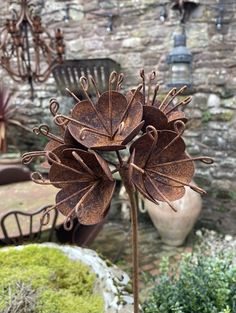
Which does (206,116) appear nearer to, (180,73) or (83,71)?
(180,73)

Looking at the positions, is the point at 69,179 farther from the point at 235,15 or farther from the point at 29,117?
the point at 29,117

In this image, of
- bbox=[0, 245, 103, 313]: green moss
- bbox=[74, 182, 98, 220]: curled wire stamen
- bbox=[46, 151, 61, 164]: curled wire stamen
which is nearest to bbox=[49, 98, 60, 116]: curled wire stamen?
bbox=[46, 151, 61, 164]: curled wire stamen

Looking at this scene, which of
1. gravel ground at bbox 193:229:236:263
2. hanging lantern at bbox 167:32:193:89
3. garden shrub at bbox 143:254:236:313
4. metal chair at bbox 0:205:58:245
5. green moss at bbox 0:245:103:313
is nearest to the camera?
green moss at bbox 0:245:103:313

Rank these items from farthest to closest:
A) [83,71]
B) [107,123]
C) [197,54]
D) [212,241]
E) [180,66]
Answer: [83,71] → [197,54] → [212,241] → [180,66] → [107,123]

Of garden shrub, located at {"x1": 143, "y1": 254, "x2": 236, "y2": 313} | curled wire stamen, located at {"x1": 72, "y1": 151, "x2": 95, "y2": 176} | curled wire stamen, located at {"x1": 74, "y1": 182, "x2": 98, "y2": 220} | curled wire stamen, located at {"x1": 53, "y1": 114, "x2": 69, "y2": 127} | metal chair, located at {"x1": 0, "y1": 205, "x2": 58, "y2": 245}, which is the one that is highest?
curled wire stamen, located at {"x1": 53, "y1": 114, "x2": 69, "y2": 127}

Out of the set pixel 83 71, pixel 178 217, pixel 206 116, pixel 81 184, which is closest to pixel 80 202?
pixel 81 184

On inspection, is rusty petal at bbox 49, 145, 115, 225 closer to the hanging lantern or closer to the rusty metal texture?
the rusty metal texture

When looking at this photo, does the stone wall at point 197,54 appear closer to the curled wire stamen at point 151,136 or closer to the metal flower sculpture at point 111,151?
the metal flower sculpture at point 111,151
